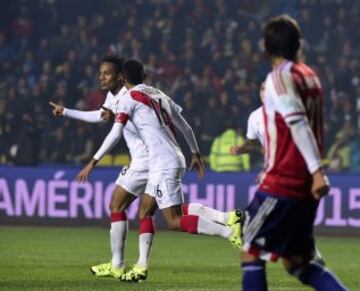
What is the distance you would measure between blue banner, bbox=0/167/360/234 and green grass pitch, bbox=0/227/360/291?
1.62 ft

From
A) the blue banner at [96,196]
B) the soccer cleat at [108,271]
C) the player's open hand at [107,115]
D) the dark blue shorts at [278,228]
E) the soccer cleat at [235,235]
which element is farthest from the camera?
the blue banner at [96,196]

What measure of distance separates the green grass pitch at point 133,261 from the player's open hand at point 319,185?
3629 millimetres

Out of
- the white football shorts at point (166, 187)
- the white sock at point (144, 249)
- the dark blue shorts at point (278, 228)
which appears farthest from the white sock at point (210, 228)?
the dark blue shorts at point (278, 228)

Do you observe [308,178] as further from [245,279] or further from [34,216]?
[34,216]

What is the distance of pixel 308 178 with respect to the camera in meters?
6.92

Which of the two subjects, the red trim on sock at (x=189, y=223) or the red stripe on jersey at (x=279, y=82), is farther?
the red trim on sock at (x=189, y=223)

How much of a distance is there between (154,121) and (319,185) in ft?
14.0

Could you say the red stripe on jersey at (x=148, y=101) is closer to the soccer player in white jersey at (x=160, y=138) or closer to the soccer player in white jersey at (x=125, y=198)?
the soccer player in white jersey at (x=160, y=138)

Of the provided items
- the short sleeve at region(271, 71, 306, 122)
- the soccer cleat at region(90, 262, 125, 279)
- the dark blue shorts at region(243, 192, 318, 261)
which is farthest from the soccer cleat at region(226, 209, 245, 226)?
the short sleeve at region(271, 71, 306, 122)

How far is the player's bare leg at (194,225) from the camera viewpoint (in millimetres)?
10289

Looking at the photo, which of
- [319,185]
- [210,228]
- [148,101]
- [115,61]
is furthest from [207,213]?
[319,185]

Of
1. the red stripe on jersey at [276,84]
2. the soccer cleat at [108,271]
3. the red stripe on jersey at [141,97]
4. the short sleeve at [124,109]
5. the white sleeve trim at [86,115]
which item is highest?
the red stripe on jersey at [276,84]

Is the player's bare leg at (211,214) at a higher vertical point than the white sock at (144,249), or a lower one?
higher

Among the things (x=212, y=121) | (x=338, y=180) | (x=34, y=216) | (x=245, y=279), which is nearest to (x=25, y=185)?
(x=34, y=216)
